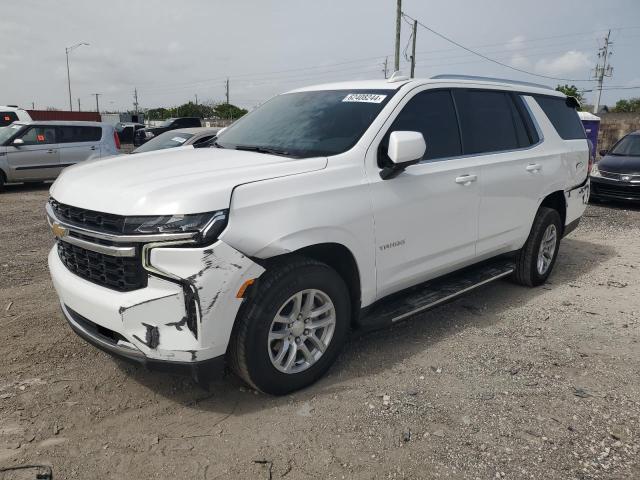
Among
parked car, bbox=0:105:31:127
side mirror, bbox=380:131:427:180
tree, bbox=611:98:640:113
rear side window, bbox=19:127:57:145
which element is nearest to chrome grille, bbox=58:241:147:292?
side mirror, bbox=380:131:427:180

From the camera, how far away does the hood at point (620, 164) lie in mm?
10461

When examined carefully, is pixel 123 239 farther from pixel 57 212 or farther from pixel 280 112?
pixel 280 112

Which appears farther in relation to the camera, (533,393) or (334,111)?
(334,111)

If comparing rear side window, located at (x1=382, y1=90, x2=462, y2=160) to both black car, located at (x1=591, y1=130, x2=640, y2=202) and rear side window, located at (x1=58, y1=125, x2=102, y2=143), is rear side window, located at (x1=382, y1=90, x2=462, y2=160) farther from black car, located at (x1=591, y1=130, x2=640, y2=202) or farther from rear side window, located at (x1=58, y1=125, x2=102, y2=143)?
rear side window, located at (x1=58, y1=125, x2=102, y2=143)

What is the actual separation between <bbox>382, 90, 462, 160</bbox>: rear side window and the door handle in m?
0.19

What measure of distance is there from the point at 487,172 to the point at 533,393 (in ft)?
5.78

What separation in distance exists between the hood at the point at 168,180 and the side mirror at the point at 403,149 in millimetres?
430

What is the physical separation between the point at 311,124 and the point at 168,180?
1288 millimetres

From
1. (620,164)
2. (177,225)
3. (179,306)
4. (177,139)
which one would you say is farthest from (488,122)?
(620,164)

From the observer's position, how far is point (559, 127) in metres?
5.31

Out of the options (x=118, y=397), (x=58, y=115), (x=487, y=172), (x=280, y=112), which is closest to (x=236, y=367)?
(x=118, y=397)

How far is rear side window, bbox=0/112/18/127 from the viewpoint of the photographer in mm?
16672

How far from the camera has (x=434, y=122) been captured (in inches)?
152

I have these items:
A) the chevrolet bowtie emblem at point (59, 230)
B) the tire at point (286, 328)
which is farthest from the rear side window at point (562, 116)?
the chevrolet bowtie emblem at point (59, 230)
